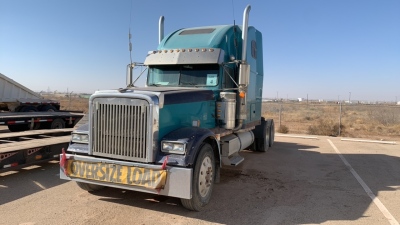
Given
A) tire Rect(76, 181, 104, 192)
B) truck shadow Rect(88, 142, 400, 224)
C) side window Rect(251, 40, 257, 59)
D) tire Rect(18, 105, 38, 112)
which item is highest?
side window Rect(251, 40, 257, 59)

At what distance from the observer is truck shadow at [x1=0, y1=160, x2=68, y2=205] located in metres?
5.27

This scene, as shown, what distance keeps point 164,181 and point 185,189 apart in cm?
32

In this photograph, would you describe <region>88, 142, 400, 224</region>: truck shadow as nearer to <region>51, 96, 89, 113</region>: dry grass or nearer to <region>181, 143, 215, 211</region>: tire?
<region>181, 143, 215, 211</region>: tire

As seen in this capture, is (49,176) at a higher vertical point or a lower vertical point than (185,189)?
lower

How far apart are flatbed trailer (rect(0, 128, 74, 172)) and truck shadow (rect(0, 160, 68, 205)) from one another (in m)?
0.29

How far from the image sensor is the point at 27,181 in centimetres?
608

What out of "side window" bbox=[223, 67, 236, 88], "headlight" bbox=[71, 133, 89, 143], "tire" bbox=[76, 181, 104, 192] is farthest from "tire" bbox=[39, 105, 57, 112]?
"side window" bbox=[223, 67, 236, 88]

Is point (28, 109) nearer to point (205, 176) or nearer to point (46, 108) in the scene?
point (46, 108)

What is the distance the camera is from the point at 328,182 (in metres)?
6.73

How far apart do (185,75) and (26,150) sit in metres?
3.76

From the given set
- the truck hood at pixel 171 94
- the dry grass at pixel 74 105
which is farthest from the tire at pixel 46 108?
the truck hood at pixel 171 94

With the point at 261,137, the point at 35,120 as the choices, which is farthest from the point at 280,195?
the point at 35,120

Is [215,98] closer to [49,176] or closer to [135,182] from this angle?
[135,182]

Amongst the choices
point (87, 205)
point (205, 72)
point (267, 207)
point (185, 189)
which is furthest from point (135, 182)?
point (205, 72)
